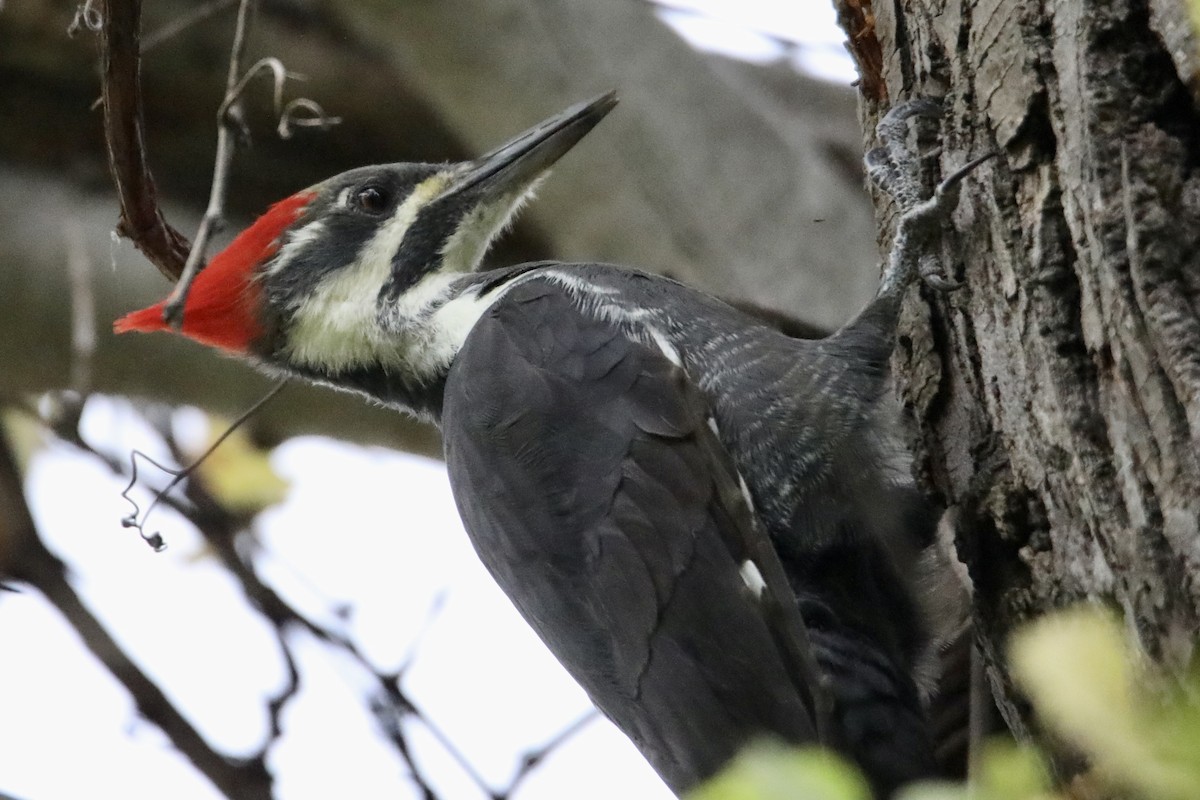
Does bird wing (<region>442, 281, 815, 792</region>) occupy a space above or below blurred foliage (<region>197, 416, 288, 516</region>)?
above

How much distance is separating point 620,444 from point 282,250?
1005mm

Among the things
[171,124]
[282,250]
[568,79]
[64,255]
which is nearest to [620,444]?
[282,250]

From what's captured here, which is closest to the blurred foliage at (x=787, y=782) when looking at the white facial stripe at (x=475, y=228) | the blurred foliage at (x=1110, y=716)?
the blurred foliage at (x=1110, y=716)

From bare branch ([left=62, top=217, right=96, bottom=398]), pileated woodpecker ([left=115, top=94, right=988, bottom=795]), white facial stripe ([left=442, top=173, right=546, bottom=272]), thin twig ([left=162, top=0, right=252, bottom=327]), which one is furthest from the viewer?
bare branch ([left=62, top=217, right=96, bottom=398])

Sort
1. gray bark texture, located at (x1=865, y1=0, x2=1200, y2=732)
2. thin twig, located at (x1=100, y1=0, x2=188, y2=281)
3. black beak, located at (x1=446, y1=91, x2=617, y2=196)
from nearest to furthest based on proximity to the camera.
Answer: gray bark texture, located at (x1=865, y1=0, x2=1200, y2=732) < thin twig, located at (x1=100, y1=0, x2=188, y2=281) < black beak, located at (x1=446, y1=91, x2=617, y2=196)

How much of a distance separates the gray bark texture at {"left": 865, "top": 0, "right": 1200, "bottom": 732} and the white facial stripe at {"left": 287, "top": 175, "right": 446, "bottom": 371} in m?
1.14

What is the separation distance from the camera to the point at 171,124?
330cm

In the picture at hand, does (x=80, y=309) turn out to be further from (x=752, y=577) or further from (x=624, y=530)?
(x=752, y=577)

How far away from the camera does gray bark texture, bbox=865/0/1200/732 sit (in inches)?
49.0

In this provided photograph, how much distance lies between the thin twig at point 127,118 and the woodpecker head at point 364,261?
1.44 feet

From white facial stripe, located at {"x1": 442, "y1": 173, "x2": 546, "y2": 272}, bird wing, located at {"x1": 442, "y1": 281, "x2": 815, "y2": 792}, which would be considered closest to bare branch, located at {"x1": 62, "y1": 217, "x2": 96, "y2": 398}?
white facial stripe, located at {"x1": 442, "y1": 173, "x2": 546, "y2": 272}

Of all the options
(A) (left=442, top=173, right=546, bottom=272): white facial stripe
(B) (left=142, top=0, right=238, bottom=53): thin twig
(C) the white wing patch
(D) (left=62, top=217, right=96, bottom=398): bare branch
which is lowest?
(C) the white wing patch

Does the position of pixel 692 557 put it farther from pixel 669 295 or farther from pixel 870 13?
pixel 870 13

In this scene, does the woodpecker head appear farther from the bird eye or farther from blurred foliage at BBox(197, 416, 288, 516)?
blurred foliage at BBox(197, 416, 288, 516)
